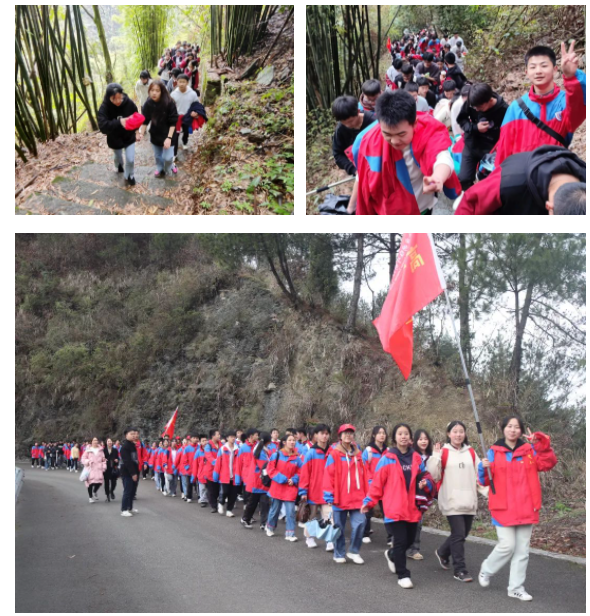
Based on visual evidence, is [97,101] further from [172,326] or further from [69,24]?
[172,326]

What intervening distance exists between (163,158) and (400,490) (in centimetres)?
404

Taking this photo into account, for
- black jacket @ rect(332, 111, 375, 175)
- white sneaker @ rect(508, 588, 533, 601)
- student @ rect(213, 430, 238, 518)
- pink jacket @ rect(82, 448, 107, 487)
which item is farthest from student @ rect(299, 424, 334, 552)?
pink jacket @ rect(82, 448, 107, 487)

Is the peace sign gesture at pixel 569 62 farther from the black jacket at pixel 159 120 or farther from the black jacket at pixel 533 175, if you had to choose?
the black jacket at pixel 159 120


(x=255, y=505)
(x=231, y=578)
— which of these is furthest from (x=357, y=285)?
(x=231, y=578)

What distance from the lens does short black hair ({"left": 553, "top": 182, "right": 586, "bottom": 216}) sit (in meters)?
4.05

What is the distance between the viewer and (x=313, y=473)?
273 inches

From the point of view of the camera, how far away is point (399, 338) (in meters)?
5.93

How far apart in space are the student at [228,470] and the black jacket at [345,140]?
4.61 metres

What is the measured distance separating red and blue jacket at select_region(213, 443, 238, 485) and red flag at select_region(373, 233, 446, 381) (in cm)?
386

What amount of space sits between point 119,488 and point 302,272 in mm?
6920

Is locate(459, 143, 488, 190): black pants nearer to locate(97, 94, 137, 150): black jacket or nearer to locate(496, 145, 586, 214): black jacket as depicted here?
locate(496, 145, 586, 214): black jacket

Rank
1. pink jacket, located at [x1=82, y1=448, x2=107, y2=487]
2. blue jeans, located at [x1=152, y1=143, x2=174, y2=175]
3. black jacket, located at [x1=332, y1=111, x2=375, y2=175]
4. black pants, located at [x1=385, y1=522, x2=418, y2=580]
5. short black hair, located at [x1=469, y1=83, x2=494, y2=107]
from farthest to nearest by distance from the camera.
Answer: pink jacket, located at [x1=82, y1=448, x2=107, y2=487]
blue jeans, located at [x1=152, y1=143, x2=174, y2=175]
black jacket, located at [x1=332, y1=111, x2=375, y2=175]
short black hair, located at [x1=469, y1=83, x2=494, y2=107]
black pants, located at [x1=385, y1=522, x2=418, y2=580]

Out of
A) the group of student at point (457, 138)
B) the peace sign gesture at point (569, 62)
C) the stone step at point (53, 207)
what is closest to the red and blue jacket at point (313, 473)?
the group of student at point (457, 138)

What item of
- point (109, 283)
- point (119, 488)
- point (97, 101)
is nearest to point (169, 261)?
point (109, 283)
